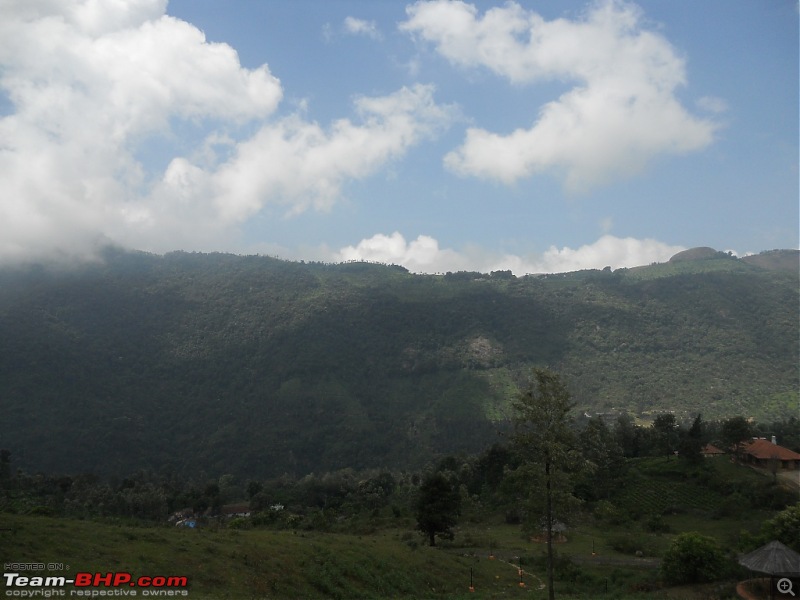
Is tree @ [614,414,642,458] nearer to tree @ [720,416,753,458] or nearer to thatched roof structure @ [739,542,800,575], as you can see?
tree @ [720,416,753,458]

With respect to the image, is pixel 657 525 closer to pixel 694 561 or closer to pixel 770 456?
pixel 770 456

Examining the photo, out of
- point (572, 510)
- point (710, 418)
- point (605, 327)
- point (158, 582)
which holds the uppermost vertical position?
point (605, 327)

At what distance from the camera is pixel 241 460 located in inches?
4205

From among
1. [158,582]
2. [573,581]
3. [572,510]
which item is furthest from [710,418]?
[158,582]

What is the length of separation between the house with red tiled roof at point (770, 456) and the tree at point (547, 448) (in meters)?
45.6

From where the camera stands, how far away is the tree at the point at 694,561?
25.7 m

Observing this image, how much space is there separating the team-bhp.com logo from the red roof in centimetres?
5618

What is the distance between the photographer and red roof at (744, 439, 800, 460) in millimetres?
51500

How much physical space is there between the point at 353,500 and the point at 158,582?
48.4 m

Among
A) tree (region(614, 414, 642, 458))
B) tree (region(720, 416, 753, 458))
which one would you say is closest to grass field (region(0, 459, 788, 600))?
tree (region(720, 416, 753, 458))

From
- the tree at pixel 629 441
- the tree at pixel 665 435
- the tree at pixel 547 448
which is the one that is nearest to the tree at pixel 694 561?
the tree at pixel 547 448

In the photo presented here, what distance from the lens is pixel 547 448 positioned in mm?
17656

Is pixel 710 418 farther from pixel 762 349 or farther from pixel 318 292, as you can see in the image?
pixel 318 292

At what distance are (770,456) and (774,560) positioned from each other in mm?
37855
